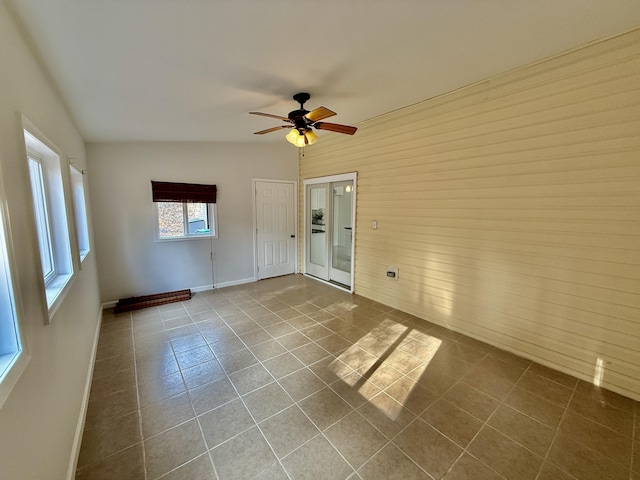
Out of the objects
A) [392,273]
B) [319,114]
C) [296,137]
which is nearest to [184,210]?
[296,137]

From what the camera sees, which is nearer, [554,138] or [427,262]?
[554,138]

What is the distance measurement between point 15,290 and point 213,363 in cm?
191

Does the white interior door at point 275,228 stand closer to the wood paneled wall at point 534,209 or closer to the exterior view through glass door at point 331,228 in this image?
the exterior view through glass door at point 331,228

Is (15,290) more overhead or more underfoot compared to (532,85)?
more underfoot

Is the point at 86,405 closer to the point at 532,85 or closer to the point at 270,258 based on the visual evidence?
the point at 270,258

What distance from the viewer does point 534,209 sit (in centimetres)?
256

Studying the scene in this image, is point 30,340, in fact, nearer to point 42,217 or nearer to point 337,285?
point 42,217

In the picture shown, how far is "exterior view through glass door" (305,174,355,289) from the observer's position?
4761 millimetres

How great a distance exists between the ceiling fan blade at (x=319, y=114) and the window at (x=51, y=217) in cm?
195

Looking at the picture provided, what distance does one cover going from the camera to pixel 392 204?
3.89 meters

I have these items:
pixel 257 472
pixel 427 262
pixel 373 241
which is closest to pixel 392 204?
pixel 373 241

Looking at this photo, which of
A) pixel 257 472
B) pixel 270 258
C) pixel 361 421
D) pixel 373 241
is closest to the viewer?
pixel 257 472

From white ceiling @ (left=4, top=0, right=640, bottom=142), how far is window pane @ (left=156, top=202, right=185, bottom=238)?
65.9 inches

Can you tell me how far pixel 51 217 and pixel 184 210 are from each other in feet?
8.22
